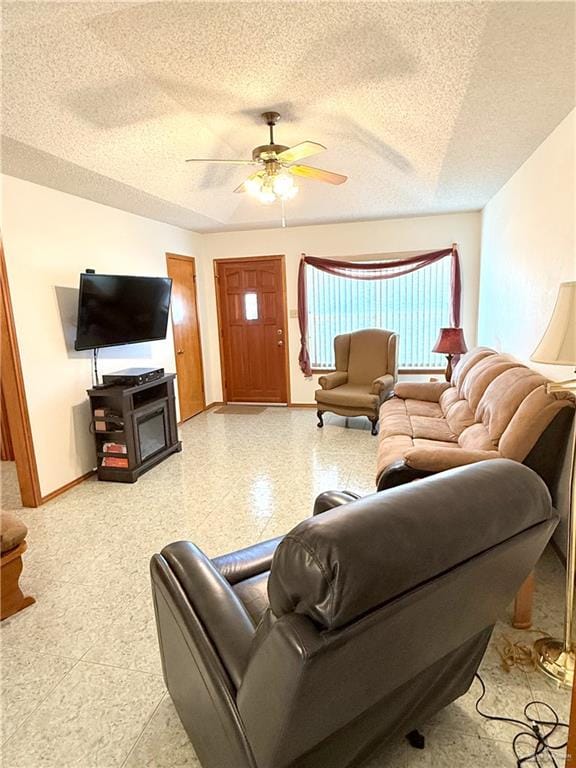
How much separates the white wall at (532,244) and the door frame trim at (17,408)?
3.61 meters

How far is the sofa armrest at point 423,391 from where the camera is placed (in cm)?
427

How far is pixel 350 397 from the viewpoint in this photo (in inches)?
191

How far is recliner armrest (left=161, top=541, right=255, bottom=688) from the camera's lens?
43.6 inches

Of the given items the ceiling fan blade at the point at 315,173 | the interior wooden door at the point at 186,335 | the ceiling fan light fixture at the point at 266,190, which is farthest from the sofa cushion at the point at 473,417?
the interior wooden door at the point at 186,335

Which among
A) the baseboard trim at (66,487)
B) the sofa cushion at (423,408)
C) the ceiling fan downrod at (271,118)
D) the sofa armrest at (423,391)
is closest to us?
the ceiling fan downrod at (271,118)

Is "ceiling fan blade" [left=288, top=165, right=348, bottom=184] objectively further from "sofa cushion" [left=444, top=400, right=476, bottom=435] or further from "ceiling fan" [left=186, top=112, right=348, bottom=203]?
"sofa cushion" [left=444, top=400, right=476, bottom=435]

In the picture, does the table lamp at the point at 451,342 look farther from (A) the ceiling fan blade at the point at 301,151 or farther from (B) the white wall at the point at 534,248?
(A) the ceiling fan blade at the point at 301,151

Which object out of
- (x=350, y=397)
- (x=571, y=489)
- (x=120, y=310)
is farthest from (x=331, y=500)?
(x=350, y=397)

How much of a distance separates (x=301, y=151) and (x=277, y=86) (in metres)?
0.36

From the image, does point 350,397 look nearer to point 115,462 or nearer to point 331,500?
point 115,462

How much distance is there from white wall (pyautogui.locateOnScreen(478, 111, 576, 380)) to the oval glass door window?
300cm

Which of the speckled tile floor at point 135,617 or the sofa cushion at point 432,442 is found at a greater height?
the sofa cushion at point 432,442

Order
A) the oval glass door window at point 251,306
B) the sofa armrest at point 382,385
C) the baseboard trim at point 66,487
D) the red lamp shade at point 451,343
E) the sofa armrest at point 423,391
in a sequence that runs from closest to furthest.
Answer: the baseboard trim at point 66,487, the sofa armrest at point 423,391, the red lamp shade at point 451,343, the sofa armrest at point 382,385, the oval glass door window at point 251,306

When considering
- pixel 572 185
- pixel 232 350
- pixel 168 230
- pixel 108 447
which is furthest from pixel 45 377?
pixel 572 185
